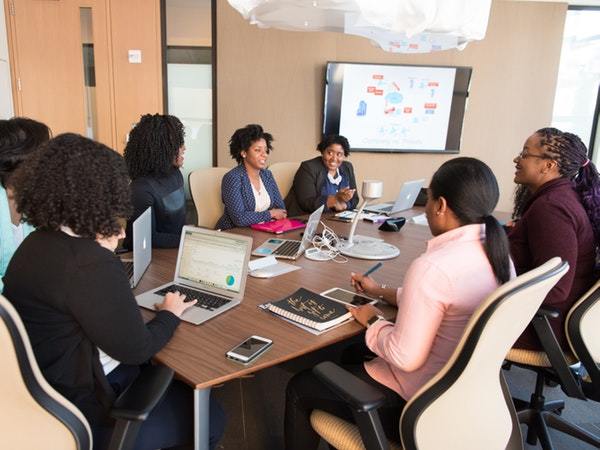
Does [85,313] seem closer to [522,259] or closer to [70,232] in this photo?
[70,232]

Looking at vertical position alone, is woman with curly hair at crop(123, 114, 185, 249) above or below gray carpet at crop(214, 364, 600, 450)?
above

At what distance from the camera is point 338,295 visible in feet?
5.64

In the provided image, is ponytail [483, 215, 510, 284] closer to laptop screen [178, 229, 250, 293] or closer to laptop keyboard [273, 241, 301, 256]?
laptop screen [178, 229, 250, 293]

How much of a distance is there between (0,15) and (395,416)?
479 centimetres

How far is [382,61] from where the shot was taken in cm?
471

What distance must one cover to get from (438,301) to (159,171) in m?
1.69

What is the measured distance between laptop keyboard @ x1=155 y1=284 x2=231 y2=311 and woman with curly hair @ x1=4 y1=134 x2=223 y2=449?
39 centimetres

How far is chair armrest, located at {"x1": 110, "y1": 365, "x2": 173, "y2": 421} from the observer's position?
1.04m

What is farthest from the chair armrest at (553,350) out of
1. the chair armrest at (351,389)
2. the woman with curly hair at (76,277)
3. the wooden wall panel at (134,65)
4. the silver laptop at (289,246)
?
the wooden wall panel at (134,65)

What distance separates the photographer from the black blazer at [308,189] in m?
3.38

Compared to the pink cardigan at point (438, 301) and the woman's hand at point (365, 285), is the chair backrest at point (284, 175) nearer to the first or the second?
the woman's hand at point (365, 285)

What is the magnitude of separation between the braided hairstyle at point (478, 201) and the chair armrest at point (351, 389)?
0.47 meters

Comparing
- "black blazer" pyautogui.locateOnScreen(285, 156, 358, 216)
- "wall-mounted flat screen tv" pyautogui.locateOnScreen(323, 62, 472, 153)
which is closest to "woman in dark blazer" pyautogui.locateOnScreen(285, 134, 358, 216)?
"black blazer" pyautogui.locateOnScreen(285, 156, 358, 216)

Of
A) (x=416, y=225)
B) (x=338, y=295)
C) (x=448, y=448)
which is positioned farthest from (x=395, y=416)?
(x=416, y=225)
